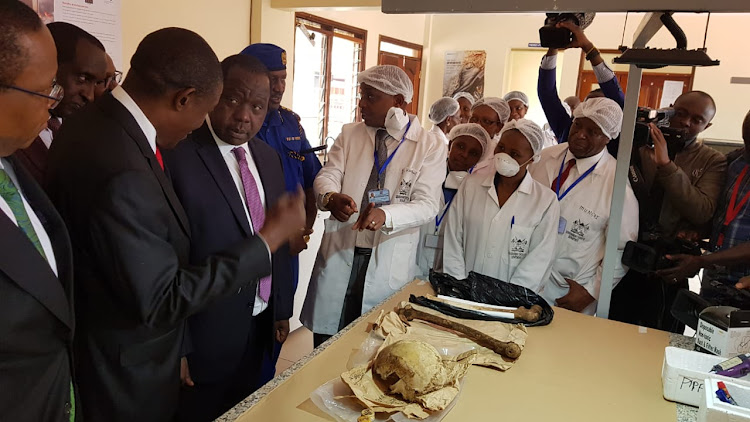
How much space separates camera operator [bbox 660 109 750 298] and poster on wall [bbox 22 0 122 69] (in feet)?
9.75

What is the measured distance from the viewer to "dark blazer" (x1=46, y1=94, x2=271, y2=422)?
41.1 inches

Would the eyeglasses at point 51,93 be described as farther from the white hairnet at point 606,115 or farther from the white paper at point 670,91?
the white paper at point 670,91

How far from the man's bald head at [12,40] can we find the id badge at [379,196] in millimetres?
1311

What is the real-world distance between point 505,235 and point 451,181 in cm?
58

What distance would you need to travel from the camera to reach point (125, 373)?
1179 millimetres

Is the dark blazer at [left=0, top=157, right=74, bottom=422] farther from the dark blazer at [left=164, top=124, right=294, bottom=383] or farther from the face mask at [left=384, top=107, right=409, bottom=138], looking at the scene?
the face mask at [left=384, top=107, right=409, bottom=138]

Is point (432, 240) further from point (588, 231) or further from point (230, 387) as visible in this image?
point (230, 387)

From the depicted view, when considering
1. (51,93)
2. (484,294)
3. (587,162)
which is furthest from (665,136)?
(51,93)

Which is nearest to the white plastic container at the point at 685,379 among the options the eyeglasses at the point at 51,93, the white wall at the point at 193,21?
the eyeglasses at the point at 51,93

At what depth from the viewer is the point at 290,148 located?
2.50 metres

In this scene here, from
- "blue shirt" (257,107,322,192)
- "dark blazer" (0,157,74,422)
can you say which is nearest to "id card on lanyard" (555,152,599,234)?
"blue shirt" (257,107,322,192)

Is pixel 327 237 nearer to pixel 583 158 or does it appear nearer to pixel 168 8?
pixel 583 158

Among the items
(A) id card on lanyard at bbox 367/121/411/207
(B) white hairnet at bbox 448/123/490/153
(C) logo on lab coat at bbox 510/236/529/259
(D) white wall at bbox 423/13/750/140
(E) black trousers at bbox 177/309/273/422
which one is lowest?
(E) black trousers at bbox 177/309/273/422

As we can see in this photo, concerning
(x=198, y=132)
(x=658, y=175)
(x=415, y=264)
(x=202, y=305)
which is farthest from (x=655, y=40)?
(x=202, y=305)
